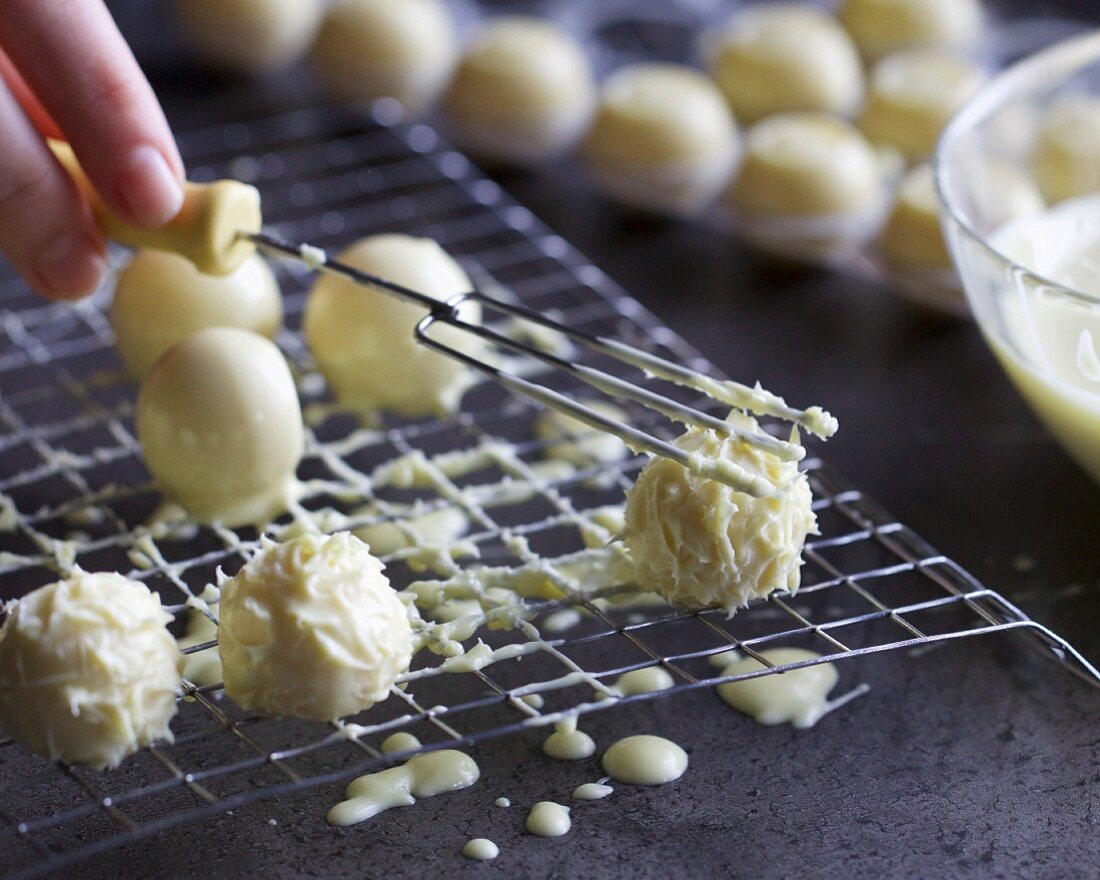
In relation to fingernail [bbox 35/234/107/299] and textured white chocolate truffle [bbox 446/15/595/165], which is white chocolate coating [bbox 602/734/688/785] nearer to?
fingernail [bbox 35/234/107/299]

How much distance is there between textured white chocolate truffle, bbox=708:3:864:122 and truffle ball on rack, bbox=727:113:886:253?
16cm

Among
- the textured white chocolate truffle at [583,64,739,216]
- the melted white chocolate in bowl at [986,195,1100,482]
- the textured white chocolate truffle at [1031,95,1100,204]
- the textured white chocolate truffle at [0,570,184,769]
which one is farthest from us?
the textured white chocolate truffle at [583,64,739,216]

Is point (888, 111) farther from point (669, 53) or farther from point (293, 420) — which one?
point (293, 420)

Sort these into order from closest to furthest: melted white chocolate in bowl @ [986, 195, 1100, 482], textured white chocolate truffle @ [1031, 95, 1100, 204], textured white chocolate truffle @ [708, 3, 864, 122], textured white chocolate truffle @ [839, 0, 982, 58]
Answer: melted white chocolate in bowl @ [986, 195, 1100, 482]
textured white chocolate truffle @ [1031, 95, 1100, 204]
textured white chocolate truffle @ [708, 3, 864, 122]
textured white chocolate truffle @ [839, 0, 982, 58]

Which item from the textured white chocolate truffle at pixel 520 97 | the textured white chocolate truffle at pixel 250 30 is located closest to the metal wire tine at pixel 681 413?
the textured white chocolate truffle at pixel 520 97

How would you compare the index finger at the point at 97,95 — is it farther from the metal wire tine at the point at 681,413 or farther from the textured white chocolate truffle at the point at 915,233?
the textured white chocolate truffle at the point at 915,233

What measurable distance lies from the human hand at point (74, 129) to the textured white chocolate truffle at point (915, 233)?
2.54ft

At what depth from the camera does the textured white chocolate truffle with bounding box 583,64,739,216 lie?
1.58 meters

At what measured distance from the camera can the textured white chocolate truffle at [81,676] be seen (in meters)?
0.80

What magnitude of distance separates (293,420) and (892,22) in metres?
1.12

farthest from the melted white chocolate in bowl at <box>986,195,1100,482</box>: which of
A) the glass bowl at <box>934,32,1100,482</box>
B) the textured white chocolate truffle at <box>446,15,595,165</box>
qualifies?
the textured white chocolate truffle at <box>446,15,595,165</box>

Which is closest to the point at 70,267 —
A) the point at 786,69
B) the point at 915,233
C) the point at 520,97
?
the point at 520,97

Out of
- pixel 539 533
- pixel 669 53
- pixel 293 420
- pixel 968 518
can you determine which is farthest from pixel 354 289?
pixel 669 53

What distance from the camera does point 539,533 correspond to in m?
1.12
